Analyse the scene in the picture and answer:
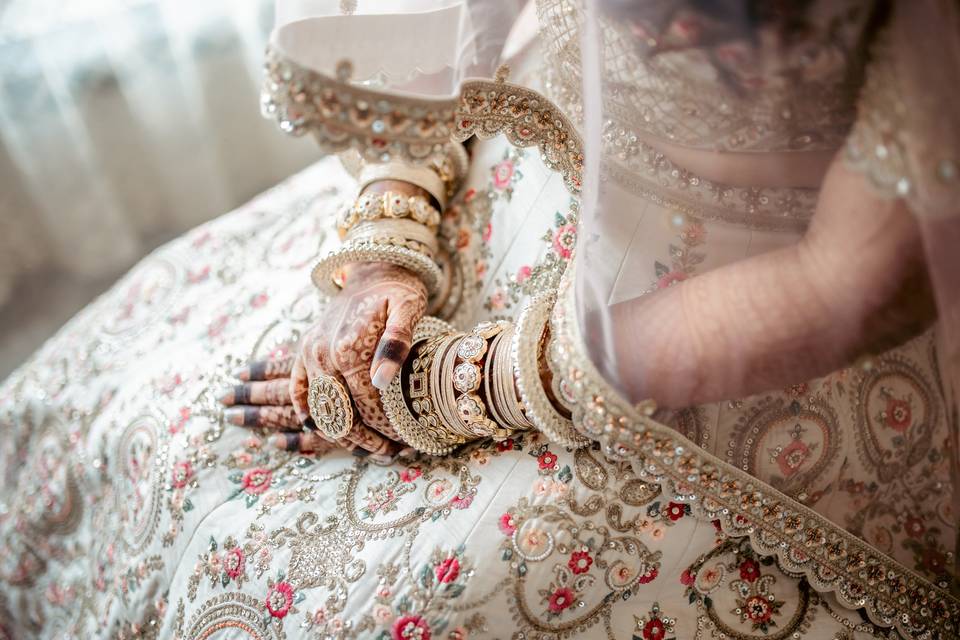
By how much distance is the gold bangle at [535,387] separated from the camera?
595 mm

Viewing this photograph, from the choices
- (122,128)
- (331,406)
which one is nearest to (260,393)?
(331,406)

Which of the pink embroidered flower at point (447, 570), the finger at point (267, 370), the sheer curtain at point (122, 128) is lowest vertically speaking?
the pink embroidered flower at point (447, 570)

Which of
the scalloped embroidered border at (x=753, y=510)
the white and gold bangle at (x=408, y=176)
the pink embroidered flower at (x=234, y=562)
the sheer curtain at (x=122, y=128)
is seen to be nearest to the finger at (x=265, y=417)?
the pink embroidered flower at (x=234, y=562)

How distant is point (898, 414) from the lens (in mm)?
595

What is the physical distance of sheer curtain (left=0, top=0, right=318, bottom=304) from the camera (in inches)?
67.2

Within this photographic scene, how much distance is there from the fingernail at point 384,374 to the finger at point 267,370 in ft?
0.66

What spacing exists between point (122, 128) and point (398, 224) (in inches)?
55.2

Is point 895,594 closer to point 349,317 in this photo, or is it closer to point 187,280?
point 349,317

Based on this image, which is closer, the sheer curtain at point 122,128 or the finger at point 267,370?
the finger at point 267,370

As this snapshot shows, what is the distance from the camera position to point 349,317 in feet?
2.49

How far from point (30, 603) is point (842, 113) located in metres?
1.11

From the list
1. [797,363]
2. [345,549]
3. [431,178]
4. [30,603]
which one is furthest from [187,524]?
[797,363]

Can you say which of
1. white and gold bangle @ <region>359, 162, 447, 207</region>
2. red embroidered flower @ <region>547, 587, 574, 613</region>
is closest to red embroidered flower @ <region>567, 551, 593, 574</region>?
red embroidered flower @ <region>547, 587, 574, 613</region>

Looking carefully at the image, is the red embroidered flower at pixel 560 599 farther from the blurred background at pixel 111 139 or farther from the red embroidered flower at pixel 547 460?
the blurred background at pixel 111 139
